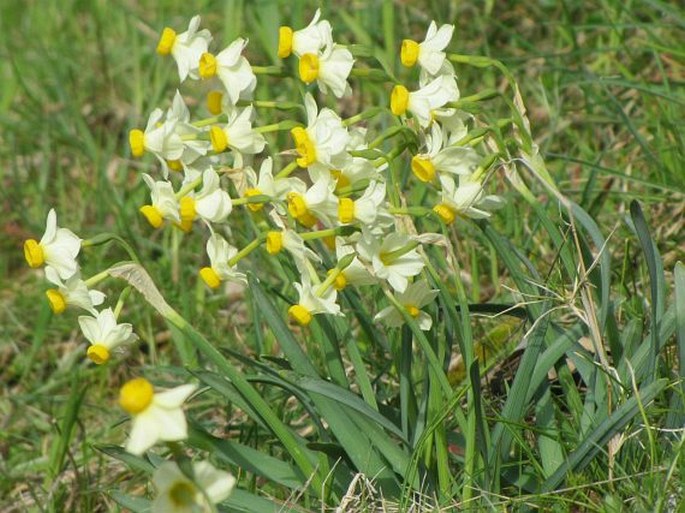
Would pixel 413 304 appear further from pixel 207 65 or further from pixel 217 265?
pixel 207 65

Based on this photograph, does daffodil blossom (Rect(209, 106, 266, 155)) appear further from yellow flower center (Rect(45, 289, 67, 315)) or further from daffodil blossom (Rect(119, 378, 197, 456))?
daffodil blossom (Rect(119, 378, 197, 456))

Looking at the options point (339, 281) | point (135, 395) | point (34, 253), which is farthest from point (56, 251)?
point (135, 395)

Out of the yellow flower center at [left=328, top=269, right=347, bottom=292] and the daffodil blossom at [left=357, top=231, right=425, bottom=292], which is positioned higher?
the daffodil blossom at [left=357, top=231, right=425, bottom=292]

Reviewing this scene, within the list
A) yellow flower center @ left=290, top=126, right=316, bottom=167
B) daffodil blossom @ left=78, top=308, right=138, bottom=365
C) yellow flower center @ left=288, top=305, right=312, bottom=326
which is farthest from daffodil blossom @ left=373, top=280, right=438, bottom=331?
daffodil blossom @ left=78, top=308, right=138, bottom=365

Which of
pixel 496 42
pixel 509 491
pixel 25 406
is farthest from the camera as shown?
pixel 496 42

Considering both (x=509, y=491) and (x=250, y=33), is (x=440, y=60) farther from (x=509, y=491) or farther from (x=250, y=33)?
(x=250, y=33)

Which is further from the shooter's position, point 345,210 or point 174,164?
point 174,164

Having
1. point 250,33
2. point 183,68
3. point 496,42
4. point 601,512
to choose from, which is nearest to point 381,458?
point 601,512
